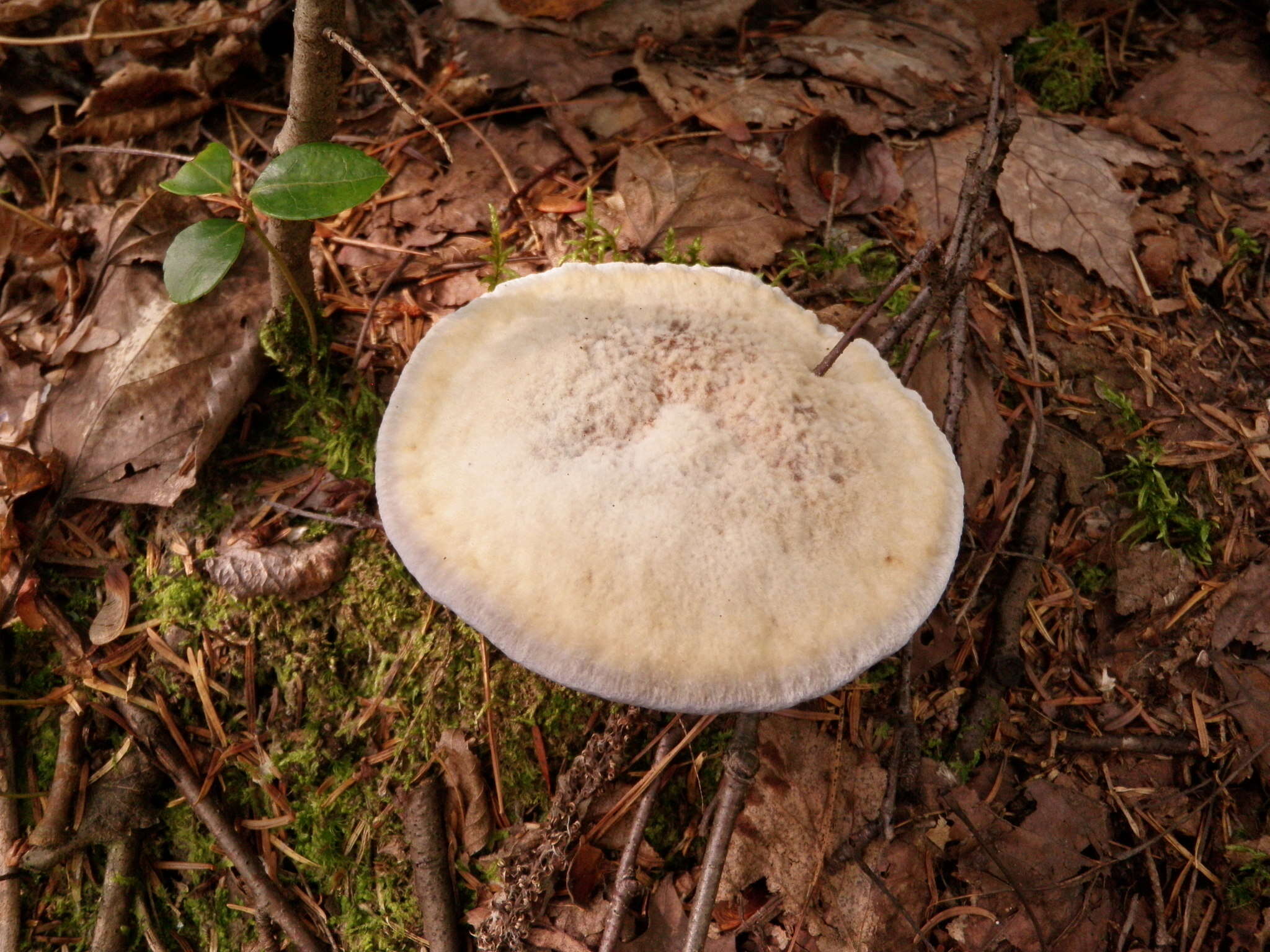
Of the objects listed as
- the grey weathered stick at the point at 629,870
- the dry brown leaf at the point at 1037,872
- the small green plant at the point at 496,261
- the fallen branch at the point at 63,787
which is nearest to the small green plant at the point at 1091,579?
the dry brown leaf at the point at 1037,872

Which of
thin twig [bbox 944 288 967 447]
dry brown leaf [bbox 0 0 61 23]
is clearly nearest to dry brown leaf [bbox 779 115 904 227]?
thin twig [bbox 944 288 967 447]

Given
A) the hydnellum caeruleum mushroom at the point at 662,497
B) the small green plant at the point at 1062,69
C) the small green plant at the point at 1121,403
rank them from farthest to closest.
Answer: the small green plant at the point at 1062,69 < the small green plant at the point at 1121,403 < the hydnellum caeruleum mushroom at the point at 662,497

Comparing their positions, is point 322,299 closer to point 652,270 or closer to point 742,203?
point 652,270

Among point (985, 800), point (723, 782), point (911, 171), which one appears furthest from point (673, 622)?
point (911, 171)

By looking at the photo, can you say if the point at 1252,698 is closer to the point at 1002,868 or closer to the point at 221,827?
the point at 1002,868

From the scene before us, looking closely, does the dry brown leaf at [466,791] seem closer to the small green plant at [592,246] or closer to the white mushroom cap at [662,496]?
the white mushroom cap at [662,496]

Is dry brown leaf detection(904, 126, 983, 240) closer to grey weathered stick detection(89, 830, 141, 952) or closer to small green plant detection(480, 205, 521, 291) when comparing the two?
small green plant detection(480, 205, 521, 291)
